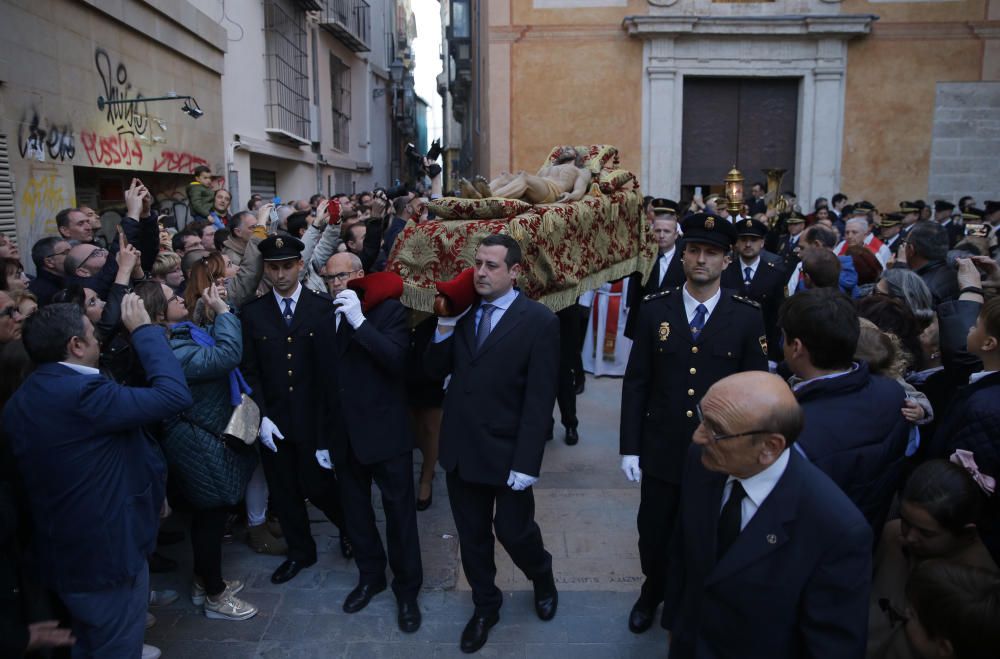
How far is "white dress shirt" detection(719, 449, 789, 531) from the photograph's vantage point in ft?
7.01

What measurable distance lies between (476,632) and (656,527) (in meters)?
1.02

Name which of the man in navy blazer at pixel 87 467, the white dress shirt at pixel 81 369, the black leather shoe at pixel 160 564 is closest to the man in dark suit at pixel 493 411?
the man in navy blazer at pixel 87 467

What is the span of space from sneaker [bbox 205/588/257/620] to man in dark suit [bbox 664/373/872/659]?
266 cm

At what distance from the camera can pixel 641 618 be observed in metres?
3.81

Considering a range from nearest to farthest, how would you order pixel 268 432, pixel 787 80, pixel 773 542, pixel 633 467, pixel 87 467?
pixel 773 542 → pixel 87 467 → pixel 633 467 → pixel 268 432 → pixel 787 80

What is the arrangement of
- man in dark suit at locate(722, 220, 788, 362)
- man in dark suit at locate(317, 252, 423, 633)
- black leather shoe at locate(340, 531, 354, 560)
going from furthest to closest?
man in dark suit at locate(722, 220, 788, 362) → black leather shoe at locate(340, 531, 354, 560) → man in dark suit at locate(317, 252, 423, 633)

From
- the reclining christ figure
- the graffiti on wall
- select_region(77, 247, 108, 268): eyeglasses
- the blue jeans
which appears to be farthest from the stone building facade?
the blue jeans

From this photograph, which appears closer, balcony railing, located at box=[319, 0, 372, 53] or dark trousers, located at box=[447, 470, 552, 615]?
dark trousers, located at box=[447, 470, 552, 615]

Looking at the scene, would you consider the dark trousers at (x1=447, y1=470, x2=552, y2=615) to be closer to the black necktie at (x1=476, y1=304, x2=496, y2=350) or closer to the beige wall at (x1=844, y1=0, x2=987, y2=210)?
the black necktie at (x1=476, y1=304, x2=496, y2=350)

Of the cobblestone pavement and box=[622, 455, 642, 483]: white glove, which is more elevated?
box=[622, 455, 642, 483]: white glove

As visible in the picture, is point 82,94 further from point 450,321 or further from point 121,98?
point 450,321

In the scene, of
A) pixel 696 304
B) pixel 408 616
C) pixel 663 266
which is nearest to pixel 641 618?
pixel 408 616

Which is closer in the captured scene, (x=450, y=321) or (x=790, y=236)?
(x=450, y=321)

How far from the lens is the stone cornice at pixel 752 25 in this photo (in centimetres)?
1388
